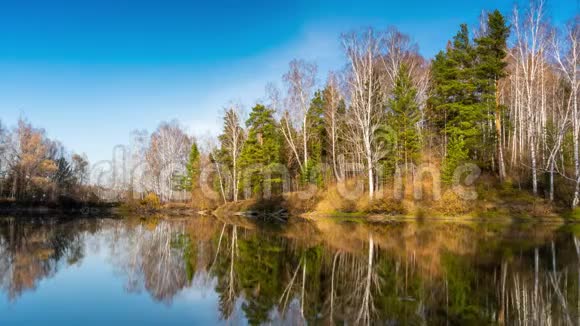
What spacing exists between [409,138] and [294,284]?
2792 centimetres

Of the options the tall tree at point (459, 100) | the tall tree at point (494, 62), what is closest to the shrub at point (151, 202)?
the tall tree at point (459, 100)

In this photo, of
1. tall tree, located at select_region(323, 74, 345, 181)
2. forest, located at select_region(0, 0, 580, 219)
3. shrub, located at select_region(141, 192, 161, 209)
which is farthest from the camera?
shrub, located at select_region(141, 192, 161, 209)

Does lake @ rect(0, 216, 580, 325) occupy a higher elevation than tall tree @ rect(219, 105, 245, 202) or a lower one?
lower

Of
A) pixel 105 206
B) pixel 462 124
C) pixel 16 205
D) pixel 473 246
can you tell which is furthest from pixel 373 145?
pixel 16 205

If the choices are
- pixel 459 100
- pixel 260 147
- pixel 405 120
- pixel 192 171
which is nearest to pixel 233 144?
pixel 260 147

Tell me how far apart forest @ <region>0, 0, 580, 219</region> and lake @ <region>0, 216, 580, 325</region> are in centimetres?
1703

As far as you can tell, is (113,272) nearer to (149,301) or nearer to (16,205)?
(149,301)

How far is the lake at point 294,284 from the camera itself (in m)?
6.47

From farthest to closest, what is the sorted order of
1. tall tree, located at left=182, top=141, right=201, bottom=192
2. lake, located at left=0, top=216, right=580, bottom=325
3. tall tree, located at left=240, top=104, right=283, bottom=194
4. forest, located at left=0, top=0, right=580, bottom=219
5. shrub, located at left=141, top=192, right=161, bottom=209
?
tall tree, located at left=182, top=141, right=201, bottom=192 → shrub, located at left=141, top=192, right=161, bottom=209 → tall tree, located at left=240, top=104, right=283, bottom=194 → forest, located at left=0, top=0, right=580, bottom=219 → lake, located at left=0, top=216, right=580, bottom=325

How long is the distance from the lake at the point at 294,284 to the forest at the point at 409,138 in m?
17.0

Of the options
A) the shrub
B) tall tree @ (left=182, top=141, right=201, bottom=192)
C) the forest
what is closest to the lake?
the forest

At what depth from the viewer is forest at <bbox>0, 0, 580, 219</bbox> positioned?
30188 millimetres

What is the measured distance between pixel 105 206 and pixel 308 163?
27.0 metres

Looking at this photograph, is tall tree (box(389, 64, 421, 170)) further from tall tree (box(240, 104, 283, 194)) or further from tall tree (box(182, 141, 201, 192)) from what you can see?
tall tree (box(182, 141, 201, 192))
